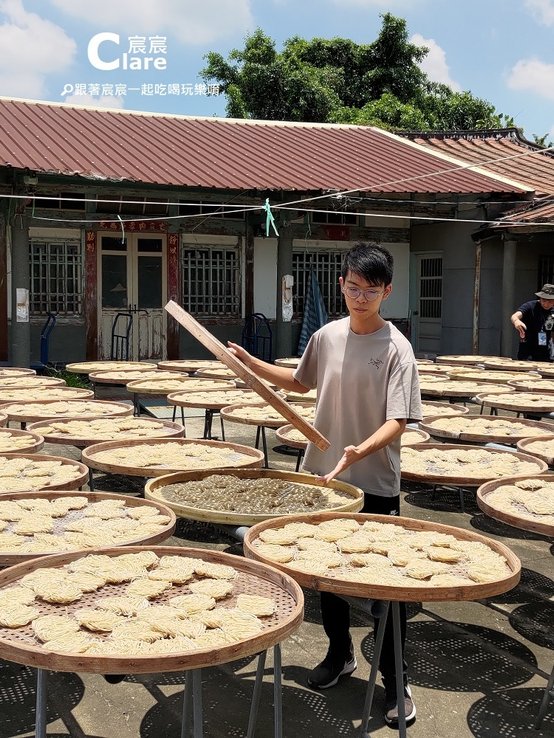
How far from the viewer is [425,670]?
3.78 meters

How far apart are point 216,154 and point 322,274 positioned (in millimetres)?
3116

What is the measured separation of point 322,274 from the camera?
1558 cm

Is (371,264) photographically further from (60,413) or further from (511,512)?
(60,413)

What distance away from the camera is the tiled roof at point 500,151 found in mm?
16281

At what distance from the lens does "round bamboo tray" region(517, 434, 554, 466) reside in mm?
5082

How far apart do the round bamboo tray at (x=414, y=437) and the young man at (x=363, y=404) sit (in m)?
1.90

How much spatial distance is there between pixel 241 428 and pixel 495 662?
6371mm

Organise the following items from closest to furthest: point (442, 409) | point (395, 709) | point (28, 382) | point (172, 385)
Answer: point (395, 709)
point (442, 409)
point (172, 385)
point (28, 382)

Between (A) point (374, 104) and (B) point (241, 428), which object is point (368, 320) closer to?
(B) point (241, 428)

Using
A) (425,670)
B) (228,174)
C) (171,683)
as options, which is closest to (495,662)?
(425,670)

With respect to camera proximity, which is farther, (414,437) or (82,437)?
(414,437)

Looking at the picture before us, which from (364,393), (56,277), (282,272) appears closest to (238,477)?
(364,393)

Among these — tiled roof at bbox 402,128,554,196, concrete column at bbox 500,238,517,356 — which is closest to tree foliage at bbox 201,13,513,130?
tiled roof at bbox 402,128,554,196

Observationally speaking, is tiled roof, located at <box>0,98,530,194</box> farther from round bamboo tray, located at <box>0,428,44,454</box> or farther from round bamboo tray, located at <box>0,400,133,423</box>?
round bamboo tray, located at <box>0,428,44,454</box>
